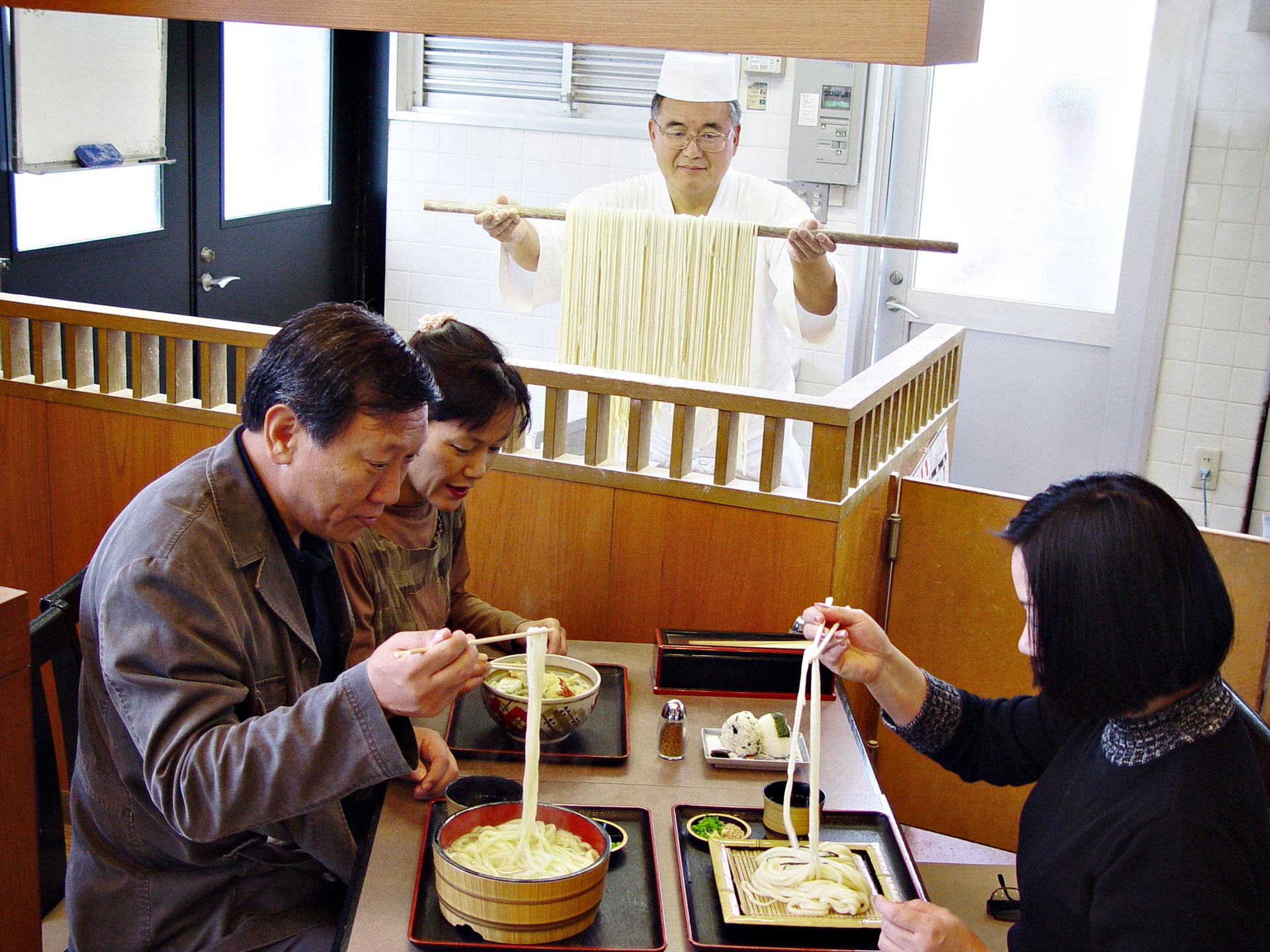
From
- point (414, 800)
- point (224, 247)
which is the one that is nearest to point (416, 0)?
point (414, 800)

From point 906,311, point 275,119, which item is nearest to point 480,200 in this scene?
point 275,119

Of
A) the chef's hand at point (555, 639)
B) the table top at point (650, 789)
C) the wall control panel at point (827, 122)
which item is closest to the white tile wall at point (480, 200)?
the wall control panel at point (827, 122)

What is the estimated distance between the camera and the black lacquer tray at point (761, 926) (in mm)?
1421

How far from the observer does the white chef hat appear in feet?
11.1

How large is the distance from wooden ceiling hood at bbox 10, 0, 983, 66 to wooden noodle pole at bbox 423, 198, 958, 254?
1.78 m

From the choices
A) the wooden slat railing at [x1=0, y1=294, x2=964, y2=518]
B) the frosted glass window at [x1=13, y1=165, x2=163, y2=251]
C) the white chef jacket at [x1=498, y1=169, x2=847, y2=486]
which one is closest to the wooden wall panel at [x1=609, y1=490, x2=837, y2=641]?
the wooden slat railing at [x1=0, y1=294, x2=964, y2=518]

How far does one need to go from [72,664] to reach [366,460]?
0.58m

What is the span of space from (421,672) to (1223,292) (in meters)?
4.54

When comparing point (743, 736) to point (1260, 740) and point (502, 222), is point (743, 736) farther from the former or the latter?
point (502, 222)

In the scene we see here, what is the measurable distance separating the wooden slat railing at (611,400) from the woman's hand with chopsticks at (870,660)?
507 mm

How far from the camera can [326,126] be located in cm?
602

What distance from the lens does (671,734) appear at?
6.14 feet

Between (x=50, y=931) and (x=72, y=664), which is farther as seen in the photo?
(x=50, y=931)

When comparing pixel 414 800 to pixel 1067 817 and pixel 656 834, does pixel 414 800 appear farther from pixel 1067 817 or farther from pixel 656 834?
pixel 1067 817
